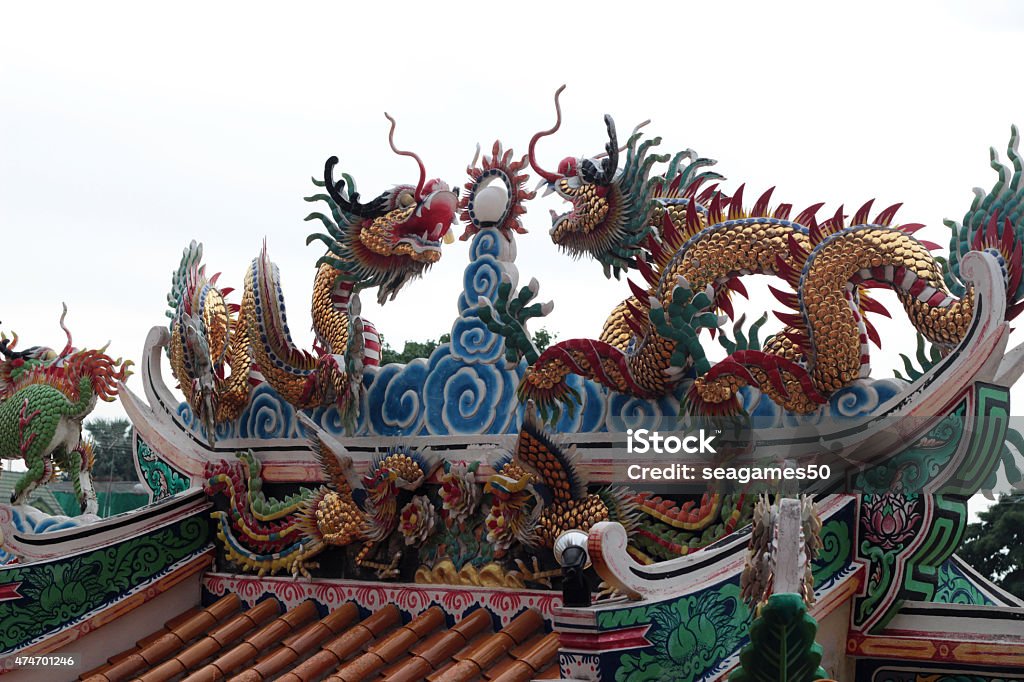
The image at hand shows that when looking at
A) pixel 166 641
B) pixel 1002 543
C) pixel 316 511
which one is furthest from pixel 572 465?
pixel 1002 543

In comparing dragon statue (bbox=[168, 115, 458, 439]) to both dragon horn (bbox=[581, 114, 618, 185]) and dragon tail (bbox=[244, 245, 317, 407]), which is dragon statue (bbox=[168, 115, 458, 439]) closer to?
dragon tail (bbox=[244, 245, 317, 407])

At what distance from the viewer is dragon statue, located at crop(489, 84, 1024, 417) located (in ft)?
18.8

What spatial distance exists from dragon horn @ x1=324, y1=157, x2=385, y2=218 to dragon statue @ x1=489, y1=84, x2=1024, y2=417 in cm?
117

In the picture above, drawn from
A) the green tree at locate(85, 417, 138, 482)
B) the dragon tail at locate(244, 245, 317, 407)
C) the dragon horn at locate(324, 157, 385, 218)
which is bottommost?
the green tree at locate(85, 417, 138, 482)

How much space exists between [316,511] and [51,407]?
3.62 metres

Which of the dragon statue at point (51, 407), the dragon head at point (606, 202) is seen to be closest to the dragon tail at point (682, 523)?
the dragon head at point (606, 202)

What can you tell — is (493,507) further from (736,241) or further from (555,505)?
(736,241)

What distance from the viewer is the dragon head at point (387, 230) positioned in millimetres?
7645

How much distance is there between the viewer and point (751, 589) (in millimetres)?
4672

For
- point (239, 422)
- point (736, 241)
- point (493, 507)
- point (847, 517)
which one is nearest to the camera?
point (847, 517)

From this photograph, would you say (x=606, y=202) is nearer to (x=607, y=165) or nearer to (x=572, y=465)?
(x=607, y=165)

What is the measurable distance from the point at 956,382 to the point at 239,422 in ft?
14.6

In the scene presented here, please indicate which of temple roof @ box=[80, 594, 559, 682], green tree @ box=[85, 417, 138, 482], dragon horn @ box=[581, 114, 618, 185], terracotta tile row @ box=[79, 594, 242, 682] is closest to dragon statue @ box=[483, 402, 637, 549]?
temple roof @ box=[80, 594, 559, 682]

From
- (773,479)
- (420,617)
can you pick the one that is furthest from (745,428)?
(420,617)
